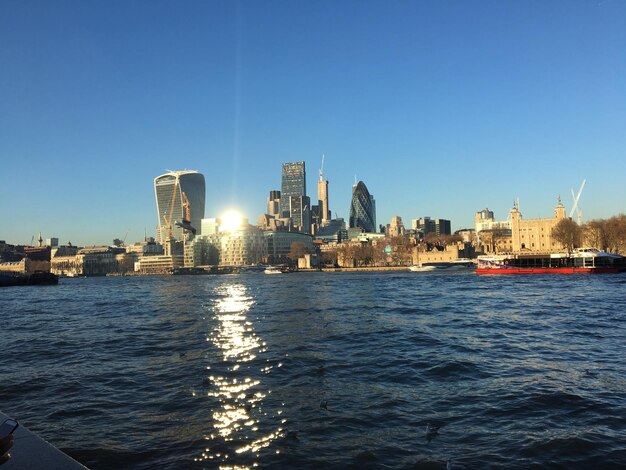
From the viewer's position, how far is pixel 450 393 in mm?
13836

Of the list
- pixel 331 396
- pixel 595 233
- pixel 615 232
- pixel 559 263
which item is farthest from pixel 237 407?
pixel 595 233

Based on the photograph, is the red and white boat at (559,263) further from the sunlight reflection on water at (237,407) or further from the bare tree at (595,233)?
the sunlight reflection on water at (237,407)

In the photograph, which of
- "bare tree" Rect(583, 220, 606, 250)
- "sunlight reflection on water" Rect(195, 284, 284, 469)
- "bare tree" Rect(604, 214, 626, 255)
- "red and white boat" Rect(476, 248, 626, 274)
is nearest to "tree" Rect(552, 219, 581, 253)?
"bare tree" Rect(583, 220, 606, 250)

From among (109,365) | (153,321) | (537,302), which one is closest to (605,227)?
(537,302)

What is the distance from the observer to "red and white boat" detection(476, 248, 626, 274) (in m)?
116

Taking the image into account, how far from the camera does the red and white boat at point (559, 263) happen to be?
116000mm

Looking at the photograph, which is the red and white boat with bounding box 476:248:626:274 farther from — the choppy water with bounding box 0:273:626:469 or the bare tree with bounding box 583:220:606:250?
the choppy water with bounding box 0:273:626:469

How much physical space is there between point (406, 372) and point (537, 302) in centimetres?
3212

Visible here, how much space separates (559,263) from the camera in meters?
126

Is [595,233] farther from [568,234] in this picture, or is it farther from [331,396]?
[331,396]

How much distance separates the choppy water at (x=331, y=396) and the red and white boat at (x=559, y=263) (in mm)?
102112

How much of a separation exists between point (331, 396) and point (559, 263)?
129099 mm

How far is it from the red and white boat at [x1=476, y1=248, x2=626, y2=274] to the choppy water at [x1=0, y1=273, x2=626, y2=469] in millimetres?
102112

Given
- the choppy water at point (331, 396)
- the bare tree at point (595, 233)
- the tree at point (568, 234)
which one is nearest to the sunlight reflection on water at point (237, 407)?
the choppy water at point (331, 396)
